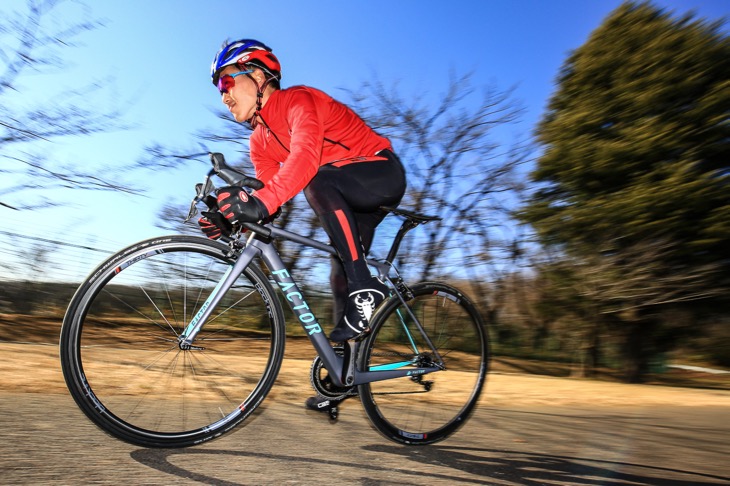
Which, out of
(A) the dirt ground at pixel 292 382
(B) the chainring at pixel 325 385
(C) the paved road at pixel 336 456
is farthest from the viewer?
(A) the dirt ground at pixel 292 382

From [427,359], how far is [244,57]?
2.08 meters

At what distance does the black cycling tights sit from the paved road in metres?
0.82

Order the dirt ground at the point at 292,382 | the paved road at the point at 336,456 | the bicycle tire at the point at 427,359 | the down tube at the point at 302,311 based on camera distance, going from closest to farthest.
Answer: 1. the paved road at the point at 336,456
2. the down tube at the point at 302,311
3. the bicycle tire at the point at 427,359
4. the dirt ground at the point at 292,382

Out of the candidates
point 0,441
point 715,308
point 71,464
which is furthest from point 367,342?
point 715,308

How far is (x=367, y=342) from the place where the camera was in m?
3.21

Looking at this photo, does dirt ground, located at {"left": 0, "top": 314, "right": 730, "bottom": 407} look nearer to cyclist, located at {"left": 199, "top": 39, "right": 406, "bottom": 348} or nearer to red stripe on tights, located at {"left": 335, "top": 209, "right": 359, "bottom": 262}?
cyclist, located at {"left": 199, "top": 39, "right": 406, "bottom": 348}

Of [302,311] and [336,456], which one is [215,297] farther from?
[336,456]

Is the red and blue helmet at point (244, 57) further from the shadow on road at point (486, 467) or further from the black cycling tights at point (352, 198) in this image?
the shadow on road at point (486, 467)

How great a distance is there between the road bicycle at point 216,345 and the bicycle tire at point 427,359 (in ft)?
0.04

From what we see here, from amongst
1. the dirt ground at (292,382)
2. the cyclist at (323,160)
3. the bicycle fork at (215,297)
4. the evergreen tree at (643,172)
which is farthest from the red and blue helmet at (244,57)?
the evergreen tree at (643,172)

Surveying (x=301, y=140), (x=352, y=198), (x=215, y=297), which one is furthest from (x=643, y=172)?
(x=215, y=297)

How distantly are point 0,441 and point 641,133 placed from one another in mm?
13139

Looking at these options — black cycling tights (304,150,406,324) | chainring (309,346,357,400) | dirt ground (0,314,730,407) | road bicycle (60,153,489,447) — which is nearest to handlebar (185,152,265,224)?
road bicycle (60,153,489,447)

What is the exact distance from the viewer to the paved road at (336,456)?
7.82 ft
